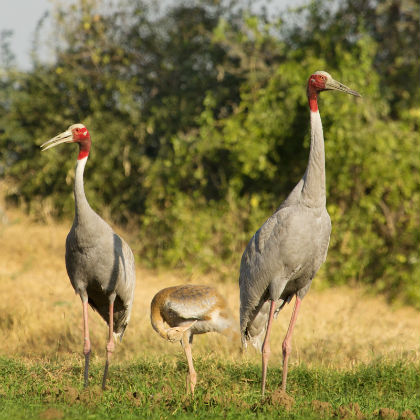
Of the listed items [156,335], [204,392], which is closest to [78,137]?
[204,392]

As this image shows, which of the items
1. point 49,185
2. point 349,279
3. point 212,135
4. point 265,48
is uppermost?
point 265,48

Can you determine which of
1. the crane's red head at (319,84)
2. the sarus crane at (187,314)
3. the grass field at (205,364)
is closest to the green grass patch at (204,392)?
the grass field at (205,364)

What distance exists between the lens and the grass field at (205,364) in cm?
474

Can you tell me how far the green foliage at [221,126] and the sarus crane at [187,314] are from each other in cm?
545

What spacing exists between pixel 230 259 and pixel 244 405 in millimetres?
6943

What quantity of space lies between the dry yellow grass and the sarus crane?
0.70 m

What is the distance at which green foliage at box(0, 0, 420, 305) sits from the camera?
443 inches

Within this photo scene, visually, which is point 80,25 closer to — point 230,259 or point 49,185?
point 49,185

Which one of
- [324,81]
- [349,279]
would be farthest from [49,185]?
[324,81]

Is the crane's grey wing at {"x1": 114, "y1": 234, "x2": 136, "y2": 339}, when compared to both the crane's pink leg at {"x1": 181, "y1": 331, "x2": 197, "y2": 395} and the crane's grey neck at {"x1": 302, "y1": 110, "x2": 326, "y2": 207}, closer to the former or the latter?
the crane's pink leg at {"x1": 181, "y1": 331, "x2": 197, "y2": 395}

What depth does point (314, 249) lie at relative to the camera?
5.25 meters

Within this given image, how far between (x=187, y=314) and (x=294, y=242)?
1257 mm

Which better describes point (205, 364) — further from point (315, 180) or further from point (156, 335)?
point (315, 180)

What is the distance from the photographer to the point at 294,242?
17.1ft
